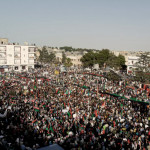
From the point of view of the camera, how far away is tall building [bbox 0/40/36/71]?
5397cm

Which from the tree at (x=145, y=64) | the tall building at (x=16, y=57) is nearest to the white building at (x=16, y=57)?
the tall building at (x=16, y=57)

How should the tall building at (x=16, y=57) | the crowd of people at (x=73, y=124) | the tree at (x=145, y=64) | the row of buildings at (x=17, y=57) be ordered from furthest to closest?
the row of buildings at (x=17, y=57) < the tall building at (x=16, y=57) < the tree at (x=145, y=64) < the crowd of people at (x=73, y=124)

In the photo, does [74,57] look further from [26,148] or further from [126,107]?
[26,148]

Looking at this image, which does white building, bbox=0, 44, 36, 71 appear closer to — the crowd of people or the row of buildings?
the row of buildings

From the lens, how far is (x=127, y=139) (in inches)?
492

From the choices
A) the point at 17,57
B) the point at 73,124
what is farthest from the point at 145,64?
the point at 17,57

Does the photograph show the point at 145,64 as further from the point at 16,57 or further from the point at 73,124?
the point at 16,57

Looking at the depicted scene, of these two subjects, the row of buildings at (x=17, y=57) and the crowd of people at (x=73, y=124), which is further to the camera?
the row of buildings at (x=17, y=57)

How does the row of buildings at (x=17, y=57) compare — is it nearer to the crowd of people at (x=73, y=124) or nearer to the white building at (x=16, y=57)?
the white building at (x=16, y=57)

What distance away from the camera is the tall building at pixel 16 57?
54.0m

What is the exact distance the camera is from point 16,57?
187 ft

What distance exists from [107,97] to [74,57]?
66846 mm

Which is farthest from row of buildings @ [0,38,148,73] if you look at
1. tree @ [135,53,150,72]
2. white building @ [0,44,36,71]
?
tree @ [135,53,150,72]

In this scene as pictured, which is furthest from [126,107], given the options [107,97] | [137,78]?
[137,78]
